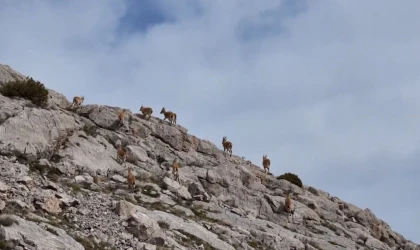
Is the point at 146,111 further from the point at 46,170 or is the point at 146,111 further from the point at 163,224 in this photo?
the point at 163,224

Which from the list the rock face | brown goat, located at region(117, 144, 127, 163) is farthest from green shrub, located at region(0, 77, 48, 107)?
brown goat, located at region(117, 144, 127, 163)

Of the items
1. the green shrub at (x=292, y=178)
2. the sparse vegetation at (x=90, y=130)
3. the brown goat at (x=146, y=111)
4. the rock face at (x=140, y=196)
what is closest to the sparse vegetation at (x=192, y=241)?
the rock face at (x=140, y=196)

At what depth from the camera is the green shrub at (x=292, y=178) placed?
43656 mm

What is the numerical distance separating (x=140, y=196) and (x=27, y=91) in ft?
32.3

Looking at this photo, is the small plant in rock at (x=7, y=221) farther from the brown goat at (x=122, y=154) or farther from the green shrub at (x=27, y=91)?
the green shrub at (x=27, y=91)

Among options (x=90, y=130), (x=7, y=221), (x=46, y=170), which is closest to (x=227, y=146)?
(x=90, y=130)

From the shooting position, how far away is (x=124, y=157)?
32062 mm

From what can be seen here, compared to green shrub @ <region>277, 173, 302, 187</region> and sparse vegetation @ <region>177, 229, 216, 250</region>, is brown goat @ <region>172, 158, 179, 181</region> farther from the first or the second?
Answer: green shrub @ <region>277, 173, 302, 187</region>

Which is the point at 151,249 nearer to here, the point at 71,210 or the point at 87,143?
the point at 71,210

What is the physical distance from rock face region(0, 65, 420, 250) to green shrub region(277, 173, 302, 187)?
2.86 feet

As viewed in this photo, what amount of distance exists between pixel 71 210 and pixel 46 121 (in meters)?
10.1

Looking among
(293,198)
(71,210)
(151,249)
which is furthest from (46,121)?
(293,198)

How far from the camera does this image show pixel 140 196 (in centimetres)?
2744

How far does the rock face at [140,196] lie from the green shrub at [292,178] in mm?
872
